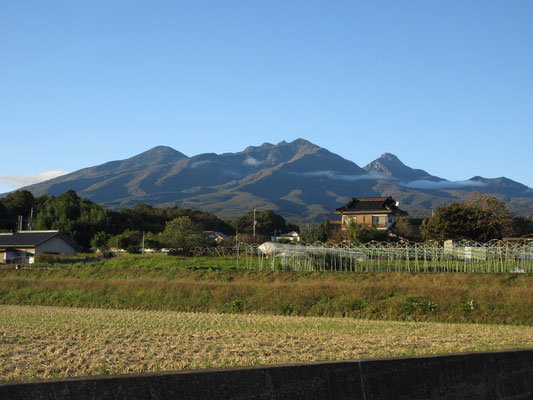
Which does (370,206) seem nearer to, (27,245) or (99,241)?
(99,241)

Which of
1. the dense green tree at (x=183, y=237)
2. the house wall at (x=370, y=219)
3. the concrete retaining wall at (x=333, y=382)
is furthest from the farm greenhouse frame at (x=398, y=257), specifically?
the house wall at (x=370, y=219)

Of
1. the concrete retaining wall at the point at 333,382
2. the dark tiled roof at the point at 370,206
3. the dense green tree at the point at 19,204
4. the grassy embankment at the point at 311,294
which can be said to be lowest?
the grassy embankment at the point at 311,294

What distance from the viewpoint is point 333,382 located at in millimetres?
6000

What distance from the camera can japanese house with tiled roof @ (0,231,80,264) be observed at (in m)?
56.7

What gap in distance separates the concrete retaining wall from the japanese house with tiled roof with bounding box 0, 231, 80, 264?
2138 inches

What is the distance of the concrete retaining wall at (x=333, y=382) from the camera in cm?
502

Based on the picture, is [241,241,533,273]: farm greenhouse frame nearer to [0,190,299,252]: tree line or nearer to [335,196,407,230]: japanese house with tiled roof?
[0,190,299,252]: tree line

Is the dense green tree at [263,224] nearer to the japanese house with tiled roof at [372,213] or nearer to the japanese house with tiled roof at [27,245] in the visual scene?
the japanese house with tiled roof at [372,213]

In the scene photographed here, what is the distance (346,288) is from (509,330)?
8.79 m

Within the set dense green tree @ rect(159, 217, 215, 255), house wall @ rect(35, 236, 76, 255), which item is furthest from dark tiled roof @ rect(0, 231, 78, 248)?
dense green tree @ rect(159, 217, 215, 255)

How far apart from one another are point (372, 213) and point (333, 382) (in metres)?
68.3

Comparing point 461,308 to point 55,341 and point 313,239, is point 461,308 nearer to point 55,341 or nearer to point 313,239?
point 55,341

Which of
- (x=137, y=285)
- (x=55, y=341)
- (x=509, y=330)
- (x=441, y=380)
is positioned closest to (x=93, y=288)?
(x=137, y=285)

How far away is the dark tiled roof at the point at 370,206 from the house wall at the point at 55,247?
3304 cm
